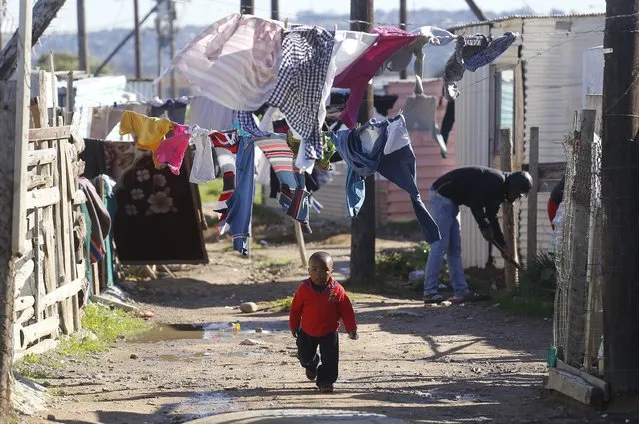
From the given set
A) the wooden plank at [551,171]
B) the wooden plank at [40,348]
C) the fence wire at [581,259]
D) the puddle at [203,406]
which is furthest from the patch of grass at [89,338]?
the wooden plank at [551,171]

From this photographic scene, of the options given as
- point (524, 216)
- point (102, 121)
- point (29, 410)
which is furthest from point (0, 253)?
point (102, 121)

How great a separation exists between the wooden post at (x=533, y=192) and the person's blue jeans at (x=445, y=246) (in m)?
0.90

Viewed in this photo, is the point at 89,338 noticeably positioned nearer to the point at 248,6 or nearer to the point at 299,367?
the point at 299,367

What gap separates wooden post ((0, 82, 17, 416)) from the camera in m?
6.97

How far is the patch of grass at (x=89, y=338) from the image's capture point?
9.06 metres

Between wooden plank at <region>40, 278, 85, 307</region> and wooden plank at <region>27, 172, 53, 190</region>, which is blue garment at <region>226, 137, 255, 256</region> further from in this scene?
wooden plank at <region>27, 172, 53, 190</region>

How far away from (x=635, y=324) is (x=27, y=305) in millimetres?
4794

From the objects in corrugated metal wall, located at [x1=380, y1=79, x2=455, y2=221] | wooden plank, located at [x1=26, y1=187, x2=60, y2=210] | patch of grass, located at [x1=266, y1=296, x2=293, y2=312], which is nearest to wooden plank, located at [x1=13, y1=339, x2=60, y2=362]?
wooden plank, located at [x1=26, y1=187, x2=60, y2=210]

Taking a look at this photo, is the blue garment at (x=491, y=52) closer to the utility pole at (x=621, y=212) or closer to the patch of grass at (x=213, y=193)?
the utility pole at (x=621, y=212)

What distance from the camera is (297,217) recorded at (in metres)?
11.3

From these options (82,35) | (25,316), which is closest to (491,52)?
(25,316)

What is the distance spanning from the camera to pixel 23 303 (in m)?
9.17

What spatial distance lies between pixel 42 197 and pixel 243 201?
95.5 inches

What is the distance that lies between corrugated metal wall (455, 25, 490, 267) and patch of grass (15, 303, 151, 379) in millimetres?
5234
